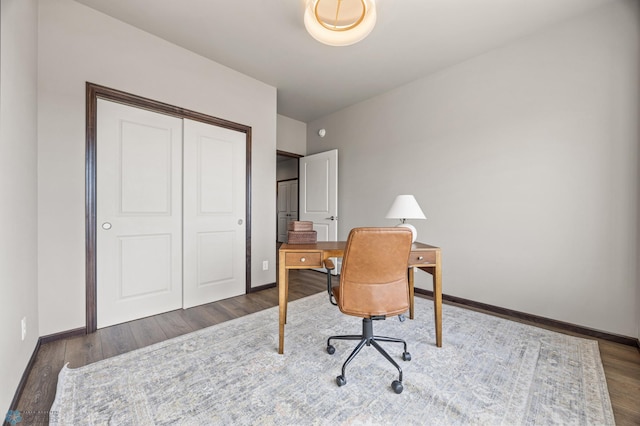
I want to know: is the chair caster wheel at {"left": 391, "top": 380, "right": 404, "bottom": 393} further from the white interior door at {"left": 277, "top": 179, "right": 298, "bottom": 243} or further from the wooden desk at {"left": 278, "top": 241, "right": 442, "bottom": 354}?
the white interior door at {"left": 277, "top": 179, "right": 298, "bottom": 243}

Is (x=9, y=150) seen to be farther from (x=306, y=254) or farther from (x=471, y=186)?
(x=471, y=186)

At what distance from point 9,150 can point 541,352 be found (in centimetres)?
343

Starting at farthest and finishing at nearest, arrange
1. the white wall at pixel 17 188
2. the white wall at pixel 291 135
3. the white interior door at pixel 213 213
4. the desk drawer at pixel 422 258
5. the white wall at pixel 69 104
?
the white wall at pixel 291 135
the white interior door at pixel 213 213
the white wall at pixel 69 104
the desk drawer at pixel 422 258
the white wall at pixel 17 188

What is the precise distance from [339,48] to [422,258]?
7.18ft

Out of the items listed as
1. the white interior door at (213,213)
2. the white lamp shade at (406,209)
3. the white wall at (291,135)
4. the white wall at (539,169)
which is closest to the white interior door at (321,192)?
the white wall at (291,135)

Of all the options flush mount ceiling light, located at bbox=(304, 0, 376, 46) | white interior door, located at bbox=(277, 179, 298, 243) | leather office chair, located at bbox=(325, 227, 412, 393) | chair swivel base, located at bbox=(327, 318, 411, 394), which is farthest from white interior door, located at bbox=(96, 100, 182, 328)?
white interior door, located at bbox=(277, 179, 298, 243)

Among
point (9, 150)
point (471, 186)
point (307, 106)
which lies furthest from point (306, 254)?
point (307, 106)

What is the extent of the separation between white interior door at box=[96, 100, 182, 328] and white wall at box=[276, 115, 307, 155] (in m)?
1.96

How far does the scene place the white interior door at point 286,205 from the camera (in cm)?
663

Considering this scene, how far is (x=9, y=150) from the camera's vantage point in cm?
131

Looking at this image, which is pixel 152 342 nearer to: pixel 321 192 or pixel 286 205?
pixel 321 192

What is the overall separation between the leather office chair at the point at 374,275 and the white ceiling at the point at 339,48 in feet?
6.05

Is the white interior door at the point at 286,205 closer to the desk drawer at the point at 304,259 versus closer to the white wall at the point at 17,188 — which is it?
the desk drawer at the point at 304,259

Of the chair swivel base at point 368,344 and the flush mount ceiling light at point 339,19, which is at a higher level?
the flush mount ceiling light at point 339,19
